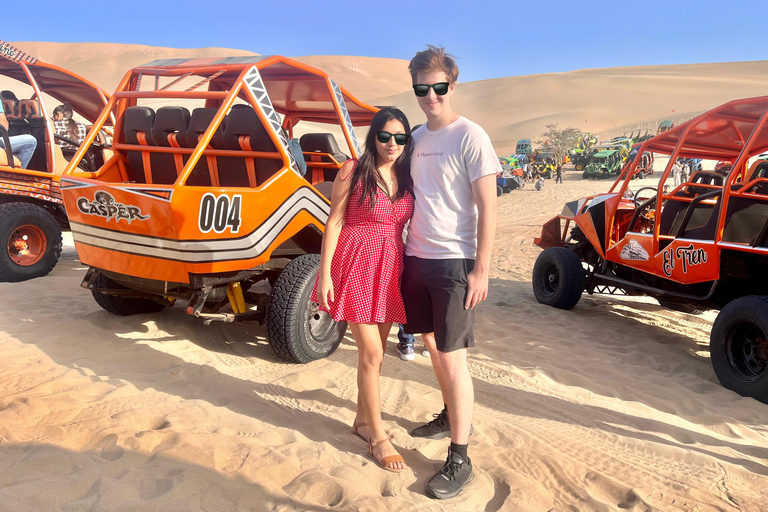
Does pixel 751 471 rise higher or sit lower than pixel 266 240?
lower

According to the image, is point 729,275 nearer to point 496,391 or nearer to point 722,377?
point 722,377

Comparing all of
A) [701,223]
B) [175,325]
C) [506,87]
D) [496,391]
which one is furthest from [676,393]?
[506,87]

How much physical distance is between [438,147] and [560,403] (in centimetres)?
225

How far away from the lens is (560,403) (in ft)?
13.5

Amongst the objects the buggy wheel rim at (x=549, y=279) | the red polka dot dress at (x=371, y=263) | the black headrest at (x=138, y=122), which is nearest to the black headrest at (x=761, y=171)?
the buggy wheel rim at (x=549, y=279)

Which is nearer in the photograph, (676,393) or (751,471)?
(751,471)

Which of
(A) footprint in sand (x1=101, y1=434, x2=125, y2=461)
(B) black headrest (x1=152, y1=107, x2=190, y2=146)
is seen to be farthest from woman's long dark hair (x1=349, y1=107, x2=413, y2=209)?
(B) black headrest (x1=152, y1=107, x2=190, y2=146)

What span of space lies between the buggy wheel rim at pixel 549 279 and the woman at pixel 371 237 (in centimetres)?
486

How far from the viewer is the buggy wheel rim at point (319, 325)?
460cm

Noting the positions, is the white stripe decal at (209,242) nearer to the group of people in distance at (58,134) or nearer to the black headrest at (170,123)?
the black headrest at (170,123)

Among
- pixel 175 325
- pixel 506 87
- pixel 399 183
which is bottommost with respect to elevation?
pixel 175 325

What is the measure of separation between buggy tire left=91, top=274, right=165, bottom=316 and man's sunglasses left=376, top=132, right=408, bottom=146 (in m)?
3.33

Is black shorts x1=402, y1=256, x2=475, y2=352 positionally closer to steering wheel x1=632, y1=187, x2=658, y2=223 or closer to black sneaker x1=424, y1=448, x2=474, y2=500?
black sneaker x1=424, y1=448, x2=474, y2=500

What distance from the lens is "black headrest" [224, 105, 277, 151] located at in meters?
4.61
